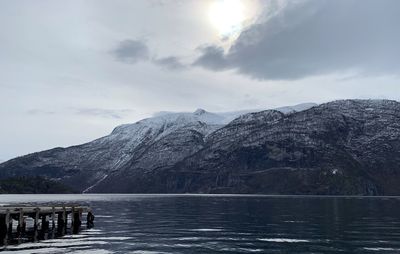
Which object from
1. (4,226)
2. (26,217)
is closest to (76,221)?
(26,217)

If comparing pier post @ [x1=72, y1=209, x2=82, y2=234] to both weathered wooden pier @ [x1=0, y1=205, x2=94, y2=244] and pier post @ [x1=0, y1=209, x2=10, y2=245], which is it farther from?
pier post @ [x1=0, y1=209, x2=10, y2=245]

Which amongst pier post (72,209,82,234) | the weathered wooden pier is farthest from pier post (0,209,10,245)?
pier post (72,209,82,234)

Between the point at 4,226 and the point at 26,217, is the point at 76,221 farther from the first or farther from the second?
the point at 4,226

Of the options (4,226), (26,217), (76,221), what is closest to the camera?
(4,226)

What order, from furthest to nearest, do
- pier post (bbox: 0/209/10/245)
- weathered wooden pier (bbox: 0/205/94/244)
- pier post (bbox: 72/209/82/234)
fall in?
pier post (bbox: 72/209/82/234) < weathered wooden pier (bbox: 0/205/94/244) < pier post (bbox: 0/209/10/245)

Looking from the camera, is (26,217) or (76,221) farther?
(76,221)

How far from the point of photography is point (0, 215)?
67500mm

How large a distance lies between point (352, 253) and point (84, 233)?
136 feet

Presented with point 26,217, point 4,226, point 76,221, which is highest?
point 26,217

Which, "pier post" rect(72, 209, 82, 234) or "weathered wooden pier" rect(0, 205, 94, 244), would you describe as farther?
"pier post" rect(72, 209, 82, 234)

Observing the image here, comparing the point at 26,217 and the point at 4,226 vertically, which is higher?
the point at 26,217

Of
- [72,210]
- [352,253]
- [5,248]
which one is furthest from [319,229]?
[5,248]

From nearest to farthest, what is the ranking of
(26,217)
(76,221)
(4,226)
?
(4,226) → (26,217) → (76,221)

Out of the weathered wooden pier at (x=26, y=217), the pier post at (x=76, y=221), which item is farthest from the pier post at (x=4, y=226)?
the pier post at (x=76, y=221)
